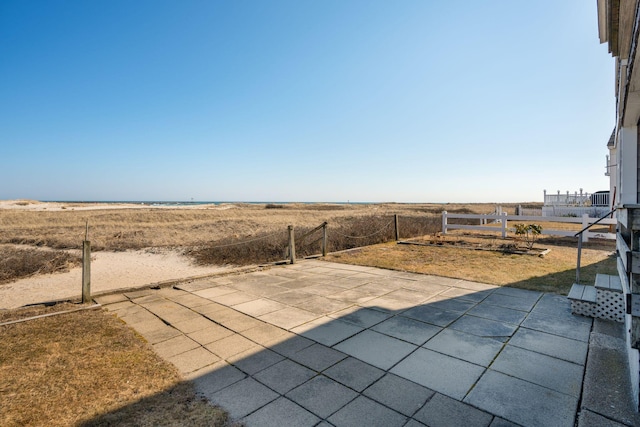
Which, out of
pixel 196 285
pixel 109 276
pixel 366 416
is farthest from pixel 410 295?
pixel 109 276

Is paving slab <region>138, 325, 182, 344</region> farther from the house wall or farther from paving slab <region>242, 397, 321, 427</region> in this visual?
the house wall

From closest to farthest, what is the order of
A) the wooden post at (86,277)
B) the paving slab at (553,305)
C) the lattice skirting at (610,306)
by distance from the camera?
the lattice skirting at (610,306)
the paving slab at (553,305)
the wooden post at (86,277)

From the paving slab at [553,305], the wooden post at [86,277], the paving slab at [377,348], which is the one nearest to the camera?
the paving slab at [377,348]

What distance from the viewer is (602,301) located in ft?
13.5

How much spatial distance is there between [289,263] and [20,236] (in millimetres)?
16968

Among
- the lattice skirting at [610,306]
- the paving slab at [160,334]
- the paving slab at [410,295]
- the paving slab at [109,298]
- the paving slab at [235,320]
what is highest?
the lattice skirting at [610,306]

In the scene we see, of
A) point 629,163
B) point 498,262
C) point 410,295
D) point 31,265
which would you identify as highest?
point 629,163

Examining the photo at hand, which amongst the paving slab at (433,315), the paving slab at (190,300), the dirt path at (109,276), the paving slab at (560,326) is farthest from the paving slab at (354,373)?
the dirt path at (109,276)

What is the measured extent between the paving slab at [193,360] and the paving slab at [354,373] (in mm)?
1252

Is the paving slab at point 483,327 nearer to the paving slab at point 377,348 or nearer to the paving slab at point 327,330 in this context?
the paving slab at point 377,348

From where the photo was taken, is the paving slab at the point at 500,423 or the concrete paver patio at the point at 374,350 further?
the concrete paver patio at the point at 374,350

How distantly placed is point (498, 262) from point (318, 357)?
667 cm

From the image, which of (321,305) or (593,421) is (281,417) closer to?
(593,421)

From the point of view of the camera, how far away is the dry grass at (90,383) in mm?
2408
